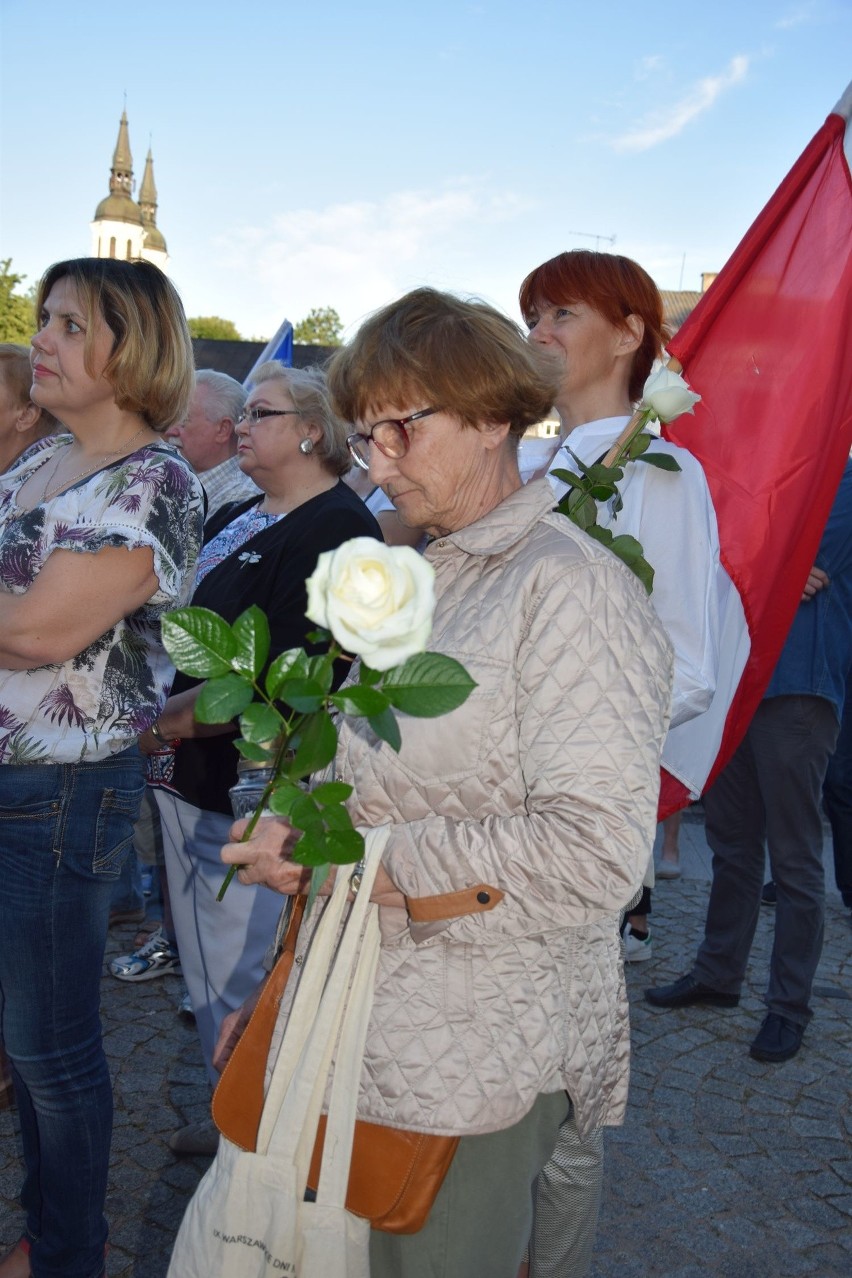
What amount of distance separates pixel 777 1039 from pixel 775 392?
2525 millimetres

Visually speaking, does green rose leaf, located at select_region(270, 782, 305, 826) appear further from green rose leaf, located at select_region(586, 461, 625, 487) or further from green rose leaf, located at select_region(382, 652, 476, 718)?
green rose leaf, located at select_region(586, 461, 625, 487)

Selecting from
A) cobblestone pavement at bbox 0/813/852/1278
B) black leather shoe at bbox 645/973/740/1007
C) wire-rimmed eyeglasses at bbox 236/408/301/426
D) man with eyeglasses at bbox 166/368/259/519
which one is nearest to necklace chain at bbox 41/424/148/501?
wire-rimmed eyeglasses at bbox 236/408/301/426

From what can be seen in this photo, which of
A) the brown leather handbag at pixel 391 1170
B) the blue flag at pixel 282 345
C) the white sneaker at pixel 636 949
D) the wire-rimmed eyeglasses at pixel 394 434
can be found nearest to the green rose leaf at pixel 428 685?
the wire-rimmed eyeglasses at pixel 394 434

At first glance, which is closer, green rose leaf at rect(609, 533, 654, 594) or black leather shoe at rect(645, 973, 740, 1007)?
green rose leaf at rect(609, 533, 654, 594)

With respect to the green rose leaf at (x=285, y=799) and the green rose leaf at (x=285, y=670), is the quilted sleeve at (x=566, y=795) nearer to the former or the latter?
the green rose leaf at (x=285, y=799)

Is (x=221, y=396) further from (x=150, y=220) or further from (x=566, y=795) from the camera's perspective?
(x=150, y=220)

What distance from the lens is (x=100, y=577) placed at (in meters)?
2.28

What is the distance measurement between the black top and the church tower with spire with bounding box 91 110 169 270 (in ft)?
265

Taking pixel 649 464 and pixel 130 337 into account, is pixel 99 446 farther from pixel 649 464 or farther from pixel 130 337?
pixel 649 464

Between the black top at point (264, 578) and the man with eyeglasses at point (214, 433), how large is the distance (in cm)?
155

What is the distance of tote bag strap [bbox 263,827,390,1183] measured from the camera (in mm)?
1559

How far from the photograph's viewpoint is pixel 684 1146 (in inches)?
145

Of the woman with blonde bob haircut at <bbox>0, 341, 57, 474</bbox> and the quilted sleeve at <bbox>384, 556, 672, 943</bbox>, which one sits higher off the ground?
the woman with blonde bob haircut at <bbox>0, 341, 57, 474</bbox>

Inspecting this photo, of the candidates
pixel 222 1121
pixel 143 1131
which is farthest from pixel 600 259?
pixel 143 1131
